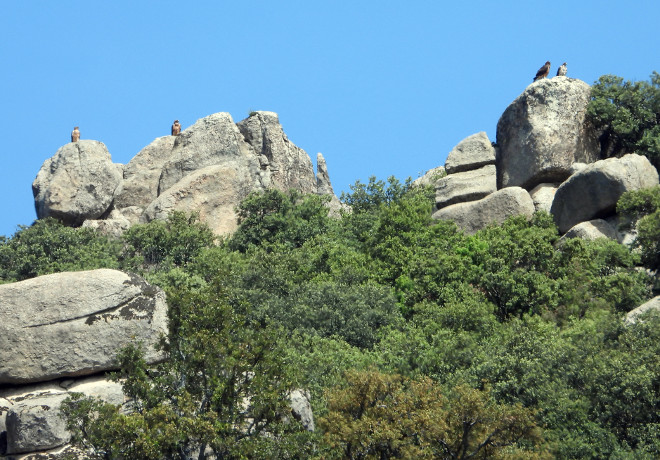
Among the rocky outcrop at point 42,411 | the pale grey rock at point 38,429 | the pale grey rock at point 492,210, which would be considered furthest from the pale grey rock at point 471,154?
the pale grey rock at point 38,429

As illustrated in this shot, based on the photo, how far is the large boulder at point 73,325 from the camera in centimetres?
2781

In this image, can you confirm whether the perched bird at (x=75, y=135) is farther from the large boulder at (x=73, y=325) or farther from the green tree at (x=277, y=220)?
the large boulder at (x=73, y=325)

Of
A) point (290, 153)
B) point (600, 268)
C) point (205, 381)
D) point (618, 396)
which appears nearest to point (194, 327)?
point (205, 381)

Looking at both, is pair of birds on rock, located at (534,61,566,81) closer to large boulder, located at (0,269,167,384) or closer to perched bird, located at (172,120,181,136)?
perched bird, located at (172,120,181,136)

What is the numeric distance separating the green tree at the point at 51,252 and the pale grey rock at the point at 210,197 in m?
5.20

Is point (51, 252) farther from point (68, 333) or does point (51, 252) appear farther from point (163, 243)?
point (68, 333)

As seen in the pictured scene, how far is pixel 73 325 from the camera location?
91.4ft

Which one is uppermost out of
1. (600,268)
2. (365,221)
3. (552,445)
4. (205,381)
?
(365,221)

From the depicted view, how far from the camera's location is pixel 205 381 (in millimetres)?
24812

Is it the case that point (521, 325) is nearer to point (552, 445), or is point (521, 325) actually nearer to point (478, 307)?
point (478, 307)

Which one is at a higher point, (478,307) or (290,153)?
(290,153)

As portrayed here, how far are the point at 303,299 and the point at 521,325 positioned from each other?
27.2ft

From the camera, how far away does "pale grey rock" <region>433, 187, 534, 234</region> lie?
56281 millimetres

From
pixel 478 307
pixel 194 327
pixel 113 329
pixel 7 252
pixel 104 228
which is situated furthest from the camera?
pixel 104 228
